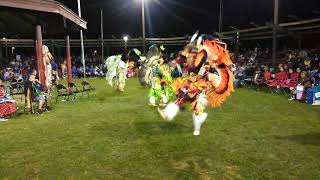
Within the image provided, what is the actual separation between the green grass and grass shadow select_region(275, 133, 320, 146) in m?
0.02

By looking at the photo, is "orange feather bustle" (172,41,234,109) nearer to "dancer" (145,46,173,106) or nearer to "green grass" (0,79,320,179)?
"green grass" (0,79,320,179)

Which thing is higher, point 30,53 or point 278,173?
point 30,53

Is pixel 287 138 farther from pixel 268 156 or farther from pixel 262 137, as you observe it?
pixel 268 156

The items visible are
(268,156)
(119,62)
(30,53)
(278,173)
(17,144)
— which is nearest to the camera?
(278,173)

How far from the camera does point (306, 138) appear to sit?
814cm

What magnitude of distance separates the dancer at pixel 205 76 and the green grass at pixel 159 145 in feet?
2.74

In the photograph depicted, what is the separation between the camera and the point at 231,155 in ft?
22.8

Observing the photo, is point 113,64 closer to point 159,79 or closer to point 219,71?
point 159,79

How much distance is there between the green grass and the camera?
6.07 meters

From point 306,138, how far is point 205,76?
2.71 m

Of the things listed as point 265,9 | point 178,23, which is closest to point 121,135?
point 265,9

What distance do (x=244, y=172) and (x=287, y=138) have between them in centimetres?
269

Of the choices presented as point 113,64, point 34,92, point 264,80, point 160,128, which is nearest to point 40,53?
point 34,92

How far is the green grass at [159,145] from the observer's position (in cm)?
607
